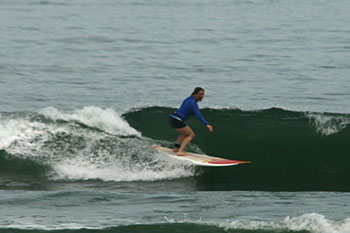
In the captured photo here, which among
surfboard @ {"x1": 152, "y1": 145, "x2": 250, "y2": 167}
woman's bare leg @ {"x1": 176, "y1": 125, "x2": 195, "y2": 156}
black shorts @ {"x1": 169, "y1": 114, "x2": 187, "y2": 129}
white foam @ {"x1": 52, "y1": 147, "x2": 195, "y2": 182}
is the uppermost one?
black shorts @ {"x1": 169, "y1": 114, "x2": 187, "y2": 129}

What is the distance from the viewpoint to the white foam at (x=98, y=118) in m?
16.9

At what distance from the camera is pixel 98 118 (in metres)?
17.2

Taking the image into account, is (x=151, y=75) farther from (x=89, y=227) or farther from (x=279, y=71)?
(x=89, y=227)

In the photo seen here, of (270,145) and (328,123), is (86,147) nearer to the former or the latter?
(270,145)

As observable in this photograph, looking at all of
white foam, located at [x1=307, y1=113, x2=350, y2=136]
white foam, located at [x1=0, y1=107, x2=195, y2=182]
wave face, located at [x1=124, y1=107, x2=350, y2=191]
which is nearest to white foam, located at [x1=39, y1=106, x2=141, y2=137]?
white foam, located at [x1=0, y1=107, x2=195, y2=182]

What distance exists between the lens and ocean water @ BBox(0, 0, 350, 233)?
11516 mm

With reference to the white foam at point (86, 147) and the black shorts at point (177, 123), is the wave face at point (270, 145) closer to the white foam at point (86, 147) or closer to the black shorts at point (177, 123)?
the white foam at point (86, 147)

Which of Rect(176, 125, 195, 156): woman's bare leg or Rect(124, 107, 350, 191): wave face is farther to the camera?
Rect(176, 125, 195, 156): woman's bare leg

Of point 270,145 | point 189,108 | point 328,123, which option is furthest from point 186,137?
point 328,123

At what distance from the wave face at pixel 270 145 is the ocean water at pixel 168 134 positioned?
0.13 ft

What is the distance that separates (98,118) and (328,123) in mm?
6043

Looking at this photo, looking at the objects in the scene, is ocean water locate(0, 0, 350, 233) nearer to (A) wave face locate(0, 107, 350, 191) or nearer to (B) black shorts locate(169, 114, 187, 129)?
(A) wave face locate(0, 107, 350, 191)

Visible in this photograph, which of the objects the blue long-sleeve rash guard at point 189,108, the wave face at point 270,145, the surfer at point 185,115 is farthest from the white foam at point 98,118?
the blue long-sleeve rash guard at point 189,108

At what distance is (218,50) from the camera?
35.2 metres
